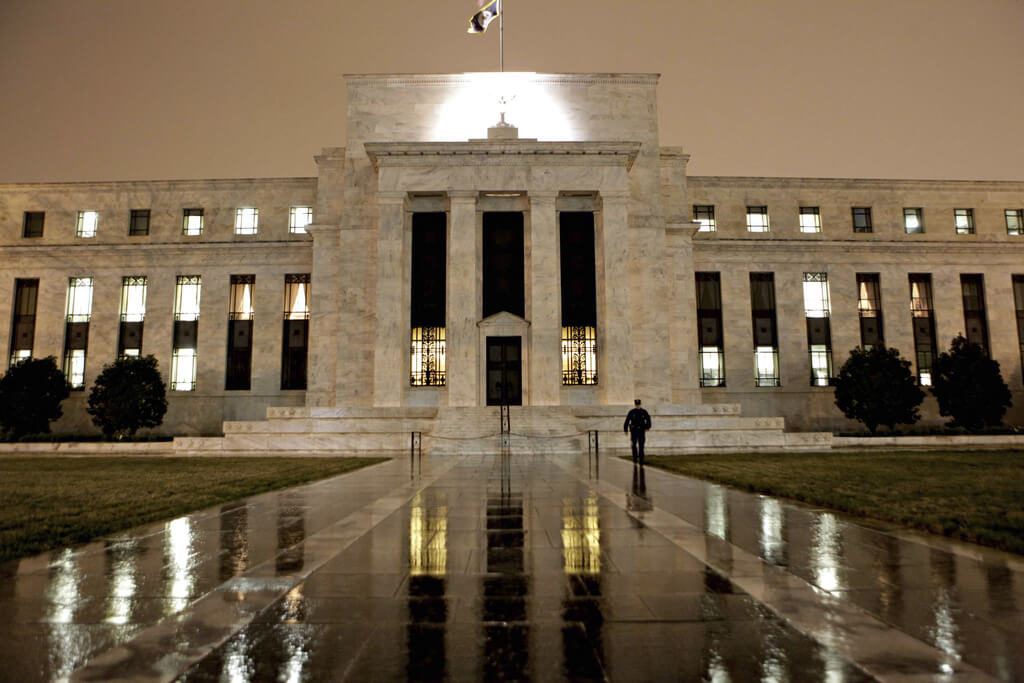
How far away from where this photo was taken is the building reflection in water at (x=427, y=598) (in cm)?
369

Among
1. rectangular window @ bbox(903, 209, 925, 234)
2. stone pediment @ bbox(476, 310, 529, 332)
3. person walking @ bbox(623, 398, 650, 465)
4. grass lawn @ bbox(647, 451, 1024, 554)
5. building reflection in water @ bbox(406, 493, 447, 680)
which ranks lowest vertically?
grass lawn @ bbox(647, 451, 1024, 554)

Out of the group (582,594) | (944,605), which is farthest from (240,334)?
(944,605)

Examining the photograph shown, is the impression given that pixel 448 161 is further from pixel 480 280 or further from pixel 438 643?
pixel 438 643

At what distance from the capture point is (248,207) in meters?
48.1

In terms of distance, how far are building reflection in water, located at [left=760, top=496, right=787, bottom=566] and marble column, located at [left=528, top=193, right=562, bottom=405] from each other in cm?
2663

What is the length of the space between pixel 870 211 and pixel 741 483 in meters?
43.7

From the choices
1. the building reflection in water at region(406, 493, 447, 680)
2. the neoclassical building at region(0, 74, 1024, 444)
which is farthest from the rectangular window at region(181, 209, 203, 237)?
the building reflection in water at region(406, 493, 447, 680)

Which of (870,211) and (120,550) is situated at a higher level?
(870,211)

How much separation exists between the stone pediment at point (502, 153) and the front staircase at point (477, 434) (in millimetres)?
15593

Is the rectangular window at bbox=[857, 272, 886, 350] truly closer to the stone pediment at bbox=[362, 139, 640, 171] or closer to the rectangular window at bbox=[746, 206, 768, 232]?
the rectangular window at bbox=[746, 206, 768, 232]

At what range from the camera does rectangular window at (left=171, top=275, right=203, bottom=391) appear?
150 ft

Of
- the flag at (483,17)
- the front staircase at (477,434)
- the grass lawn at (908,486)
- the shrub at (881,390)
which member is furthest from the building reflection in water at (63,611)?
the shrub at (881,390)

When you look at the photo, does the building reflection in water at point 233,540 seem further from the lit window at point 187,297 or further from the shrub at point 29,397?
the lit window at point 187,297

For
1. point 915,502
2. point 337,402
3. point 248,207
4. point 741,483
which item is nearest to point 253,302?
point 248,207
